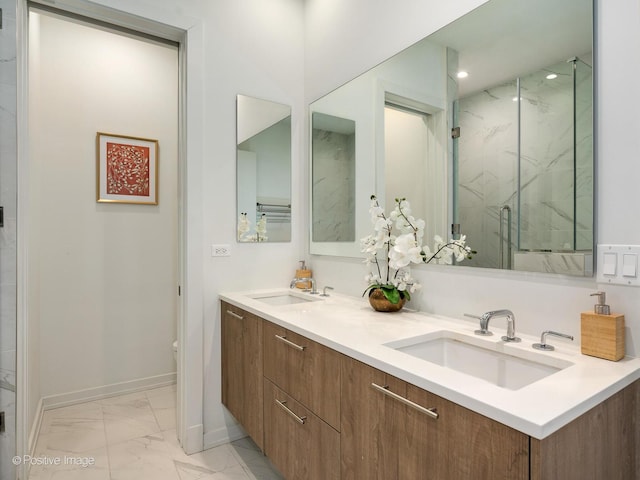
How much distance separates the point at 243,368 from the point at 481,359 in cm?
118

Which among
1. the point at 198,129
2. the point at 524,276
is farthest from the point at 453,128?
the point at 198,129

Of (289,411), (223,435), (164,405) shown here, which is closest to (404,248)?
(289,411)

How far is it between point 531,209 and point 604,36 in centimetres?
56

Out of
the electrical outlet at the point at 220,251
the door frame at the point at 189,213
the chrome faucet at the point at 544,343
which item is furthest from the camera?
the electrical outlet at the point at 220,251

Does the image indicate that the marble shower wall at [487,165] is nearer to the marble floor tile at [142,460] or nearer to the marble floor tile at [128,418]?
the marble floor tile at [142,460]

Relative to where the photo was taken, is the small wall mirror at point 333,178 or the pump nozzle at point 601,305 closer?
the pump nozzle at point 601,305

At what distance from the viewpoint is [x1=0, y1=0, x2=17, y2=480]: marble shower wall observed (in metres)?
1.71

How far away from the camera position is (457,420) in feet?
2.82

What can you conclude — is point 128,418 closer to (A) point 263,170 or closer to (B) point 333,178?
(A) point 263,170

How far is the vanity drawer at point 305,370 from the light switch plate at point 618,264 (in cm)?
85

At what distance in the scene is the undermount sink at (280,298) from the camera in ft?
7.30

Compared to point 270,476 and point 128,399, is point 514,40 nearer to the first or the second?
point 270,476


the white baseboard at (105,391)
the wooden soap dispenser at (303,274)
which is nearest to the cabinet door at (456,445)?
the wooden soap dispenser at (303,274)

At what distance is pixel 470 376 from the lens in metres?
0.95
